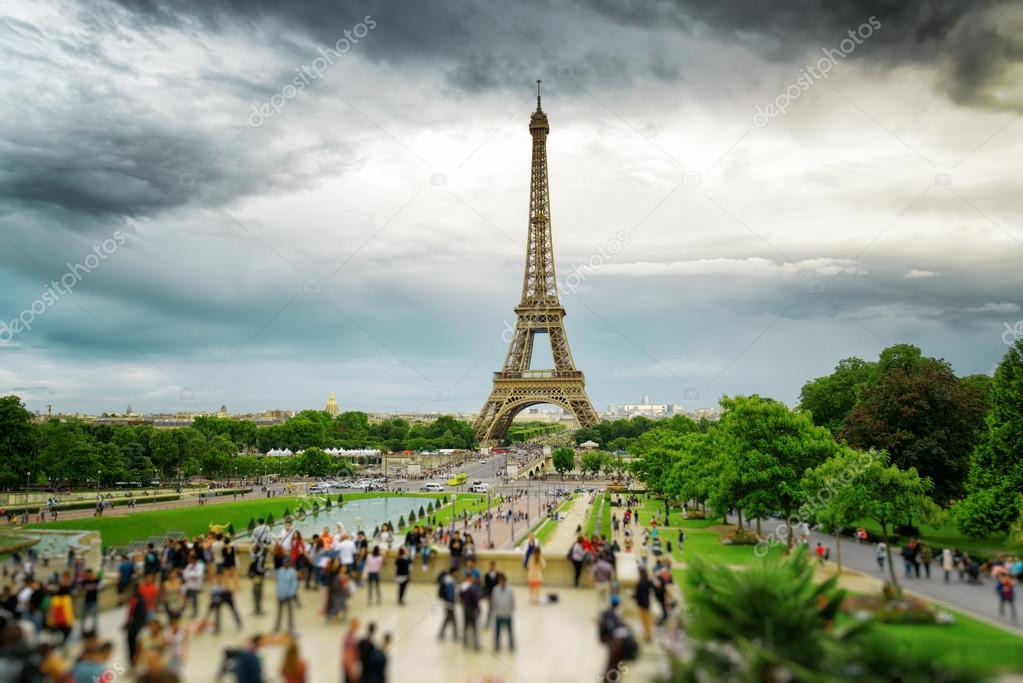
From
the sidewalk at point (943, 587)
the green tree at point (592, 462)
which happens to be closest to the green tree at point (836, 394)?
the green tree at point (592, 462)

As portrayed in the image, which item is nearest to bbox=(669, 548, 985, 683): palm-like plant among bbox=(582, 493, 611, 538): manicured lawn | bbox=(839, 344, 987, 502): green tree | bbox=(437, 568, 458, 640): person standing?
bbox=(437, 568, 458, 640): person standing

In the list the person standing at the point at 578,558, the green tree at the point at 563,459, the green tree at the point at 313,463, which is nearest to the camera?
the person standing at the point at 578,558

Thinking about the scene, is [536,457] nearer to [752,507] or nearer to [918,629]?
[752,507]

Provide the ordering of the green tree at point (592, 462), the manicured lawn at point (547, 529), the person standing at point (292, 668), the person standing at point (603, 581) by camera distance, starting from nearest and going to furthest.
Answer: the person standing at point (292, 668)
the person standing at point (603, 581)
the manicured lawn at point (547, 529)
the green tree at point (592, 462)

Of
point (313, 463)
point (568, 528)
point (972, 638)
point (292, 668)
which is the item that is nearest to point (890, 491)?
point (972, 638)

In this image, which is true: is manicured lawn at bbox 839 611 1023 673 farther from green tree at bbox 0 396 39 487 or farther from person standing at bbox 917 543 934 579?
green tree at bbox 0 396 39 487

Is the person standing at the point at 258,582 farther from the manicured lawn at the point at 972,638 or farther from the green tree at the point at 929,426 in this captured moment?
the green tree at the point at 929,426
